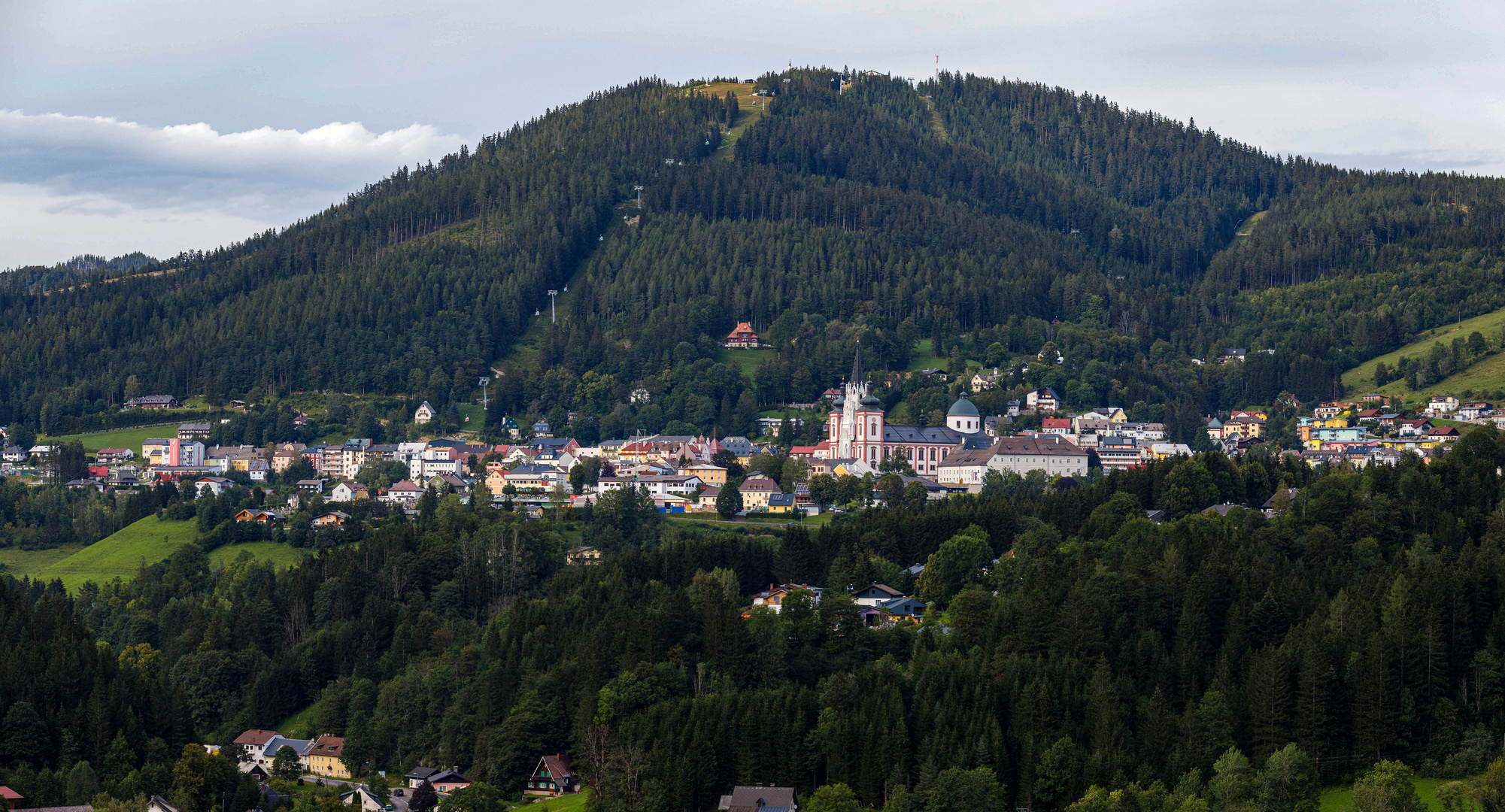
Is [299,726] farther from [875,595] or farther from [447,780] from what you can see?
[875,595]

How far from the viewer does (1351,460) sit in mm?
146250

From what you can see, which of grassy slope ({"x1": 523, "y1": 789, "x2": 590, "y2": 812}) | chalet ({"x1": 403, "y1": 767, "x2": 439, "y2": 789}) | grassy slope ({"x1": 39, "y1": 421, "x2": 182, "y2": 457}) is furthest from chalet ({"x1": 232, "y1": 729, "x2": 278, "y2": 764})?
grassy slope ({"x1": 39, "y1": 421, "x2": 182, "y2": 457})

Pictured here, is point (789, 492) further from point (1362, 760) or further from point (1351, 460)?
point (1362, 760)

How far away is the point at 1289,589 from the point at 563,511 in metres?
65.6

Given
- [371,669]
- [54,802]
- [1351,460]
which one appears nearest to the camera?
[54,802]

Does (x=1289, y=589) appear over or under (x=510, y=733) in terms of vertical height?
over

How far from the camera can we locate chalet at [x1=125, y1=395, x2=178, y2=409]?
189250 millimetres

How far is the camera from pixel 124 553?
133m

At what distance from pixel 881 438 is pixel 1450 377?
58486 millimetres

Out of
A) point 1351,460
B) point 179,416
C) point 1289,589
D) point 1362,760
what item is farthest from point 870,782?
point 179,416

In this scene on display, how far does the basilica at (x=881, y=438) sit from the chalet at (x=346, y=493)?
4428 cm

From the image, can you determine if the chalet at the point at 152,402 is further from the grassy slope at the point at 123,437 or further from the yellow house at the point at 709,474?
the yellow house at the point at 709,474

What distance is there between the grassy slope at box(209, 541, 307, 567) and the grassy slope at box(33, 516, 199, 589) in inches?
163

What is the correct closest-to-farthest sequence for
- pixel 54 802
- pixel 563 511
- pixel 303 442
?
pixel 54 802
pixel 563 511
pixel 303 442
